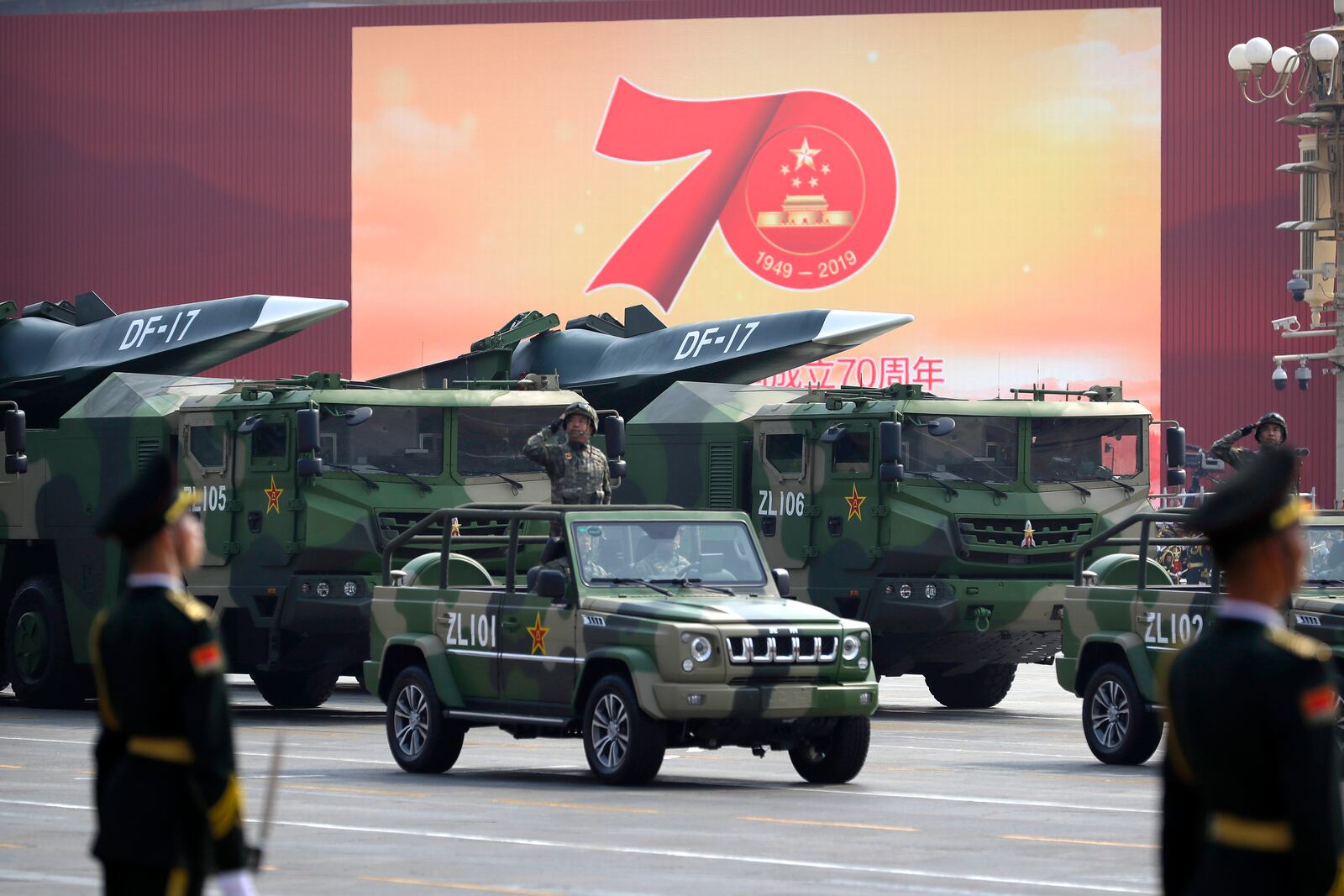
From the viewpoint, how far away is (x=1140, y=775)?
1642 centimetres

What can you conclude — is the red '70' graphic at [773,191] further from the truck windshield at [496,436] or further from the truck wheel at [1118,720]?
the truck wheel at [1118,720]

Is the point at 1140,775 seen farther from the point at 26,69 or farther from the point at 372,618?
the point at 26,69

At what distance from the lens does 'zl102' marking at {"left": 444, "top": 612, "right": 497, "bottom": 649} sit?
1634 centimetres

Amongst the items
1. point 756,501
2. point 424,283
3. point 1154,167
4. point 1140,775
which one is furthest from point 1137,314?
point 1140,775

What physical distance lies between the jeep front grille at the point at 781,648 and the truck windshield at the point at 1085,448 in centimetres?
813

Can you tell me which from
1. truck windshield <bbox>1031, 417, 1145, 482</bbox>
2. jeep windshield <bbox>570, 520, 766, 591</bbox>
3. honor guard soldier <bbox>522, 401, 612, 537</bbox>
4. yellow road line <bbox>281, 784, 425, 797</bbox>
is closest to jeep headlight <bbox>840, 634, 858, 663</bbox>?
jeep windshield <bbox>570, 520, 766, 591</bbox>

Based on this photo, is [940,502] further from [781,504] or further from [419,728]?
[419,728]

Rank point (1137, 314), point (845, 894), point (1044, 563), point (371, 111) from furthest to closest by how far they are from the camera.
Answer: point (371, 111), point (1137, 314), point (1044, 563), point (845, 894)

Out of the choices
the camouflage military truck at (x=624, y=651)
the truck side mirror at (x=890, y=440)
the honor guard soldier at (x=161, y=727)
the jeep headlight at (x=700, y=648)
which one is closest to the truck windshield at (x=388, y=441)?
the truck side mirror at (x=890, y=440)

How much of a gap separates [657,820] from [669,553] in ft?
10.4

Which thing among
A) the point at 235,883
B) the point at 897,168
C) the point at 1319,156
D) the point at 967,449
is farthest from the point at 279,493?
Result: the point at 897,168

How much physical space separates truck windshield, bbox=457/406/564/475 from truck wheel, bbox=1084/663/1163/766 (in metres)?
6.59

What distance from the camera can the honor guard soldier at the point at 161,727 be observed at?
6082 millimetres

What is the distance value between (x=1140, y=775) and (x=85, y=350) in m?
13.2
